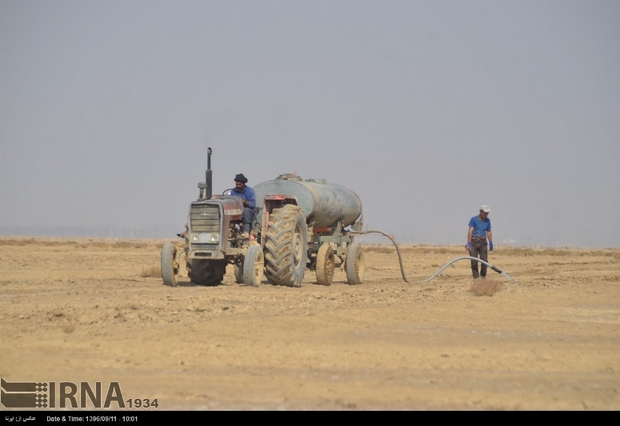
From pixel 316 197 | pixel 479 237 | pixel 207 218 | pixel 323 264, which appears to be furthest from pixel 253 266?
pixel 479 237

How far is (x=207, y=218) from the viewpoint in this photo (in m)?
17.4

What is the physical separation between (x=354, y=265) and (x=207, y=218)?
5.31 metres

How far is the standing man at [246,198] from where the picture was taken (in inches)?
716

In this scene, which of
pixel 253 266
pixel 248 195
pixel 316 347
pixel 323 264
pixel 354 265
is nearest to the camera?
pixel 316 347

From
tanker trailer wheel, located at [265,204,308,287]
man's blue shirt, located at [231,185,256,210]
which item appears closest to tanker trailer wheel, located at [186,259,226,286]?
tanker trailer wheel, located at [265,204,308,287]

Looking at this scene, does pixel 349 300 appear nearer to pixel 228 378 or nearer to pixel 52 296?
pixel 52 296

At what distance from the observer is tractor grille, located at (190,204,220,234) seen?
17312 millimetres

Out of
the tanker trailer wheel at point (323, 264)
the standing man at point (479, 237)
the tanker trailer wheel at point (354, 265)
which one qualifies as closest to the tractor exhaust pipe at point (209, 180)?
the tanker trailer wheel at point (323, 264)

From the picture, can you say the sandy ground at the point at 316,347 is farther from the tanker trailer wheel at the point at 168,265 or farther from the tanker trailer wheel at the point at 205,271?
the tanker trailer wheel at the point at 205,271

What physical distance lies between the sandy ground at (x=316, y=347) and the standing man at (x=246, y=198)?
2.24 m

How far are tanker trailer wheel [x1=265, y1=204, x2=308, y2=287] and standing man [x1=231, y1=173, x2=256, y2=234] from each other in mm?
460

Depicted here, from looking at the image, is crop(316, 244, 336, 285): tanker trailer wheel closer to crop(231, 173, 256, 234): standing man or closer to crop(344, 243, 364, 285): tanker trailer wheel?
crop(344, 243, 364, 285): tanker trailer wheel

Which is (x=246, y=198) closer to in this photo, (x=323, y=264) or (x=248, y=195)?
(x=248, y=195)

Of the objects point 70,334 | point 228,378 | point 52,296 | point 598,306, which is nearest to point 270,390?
point 228,378
